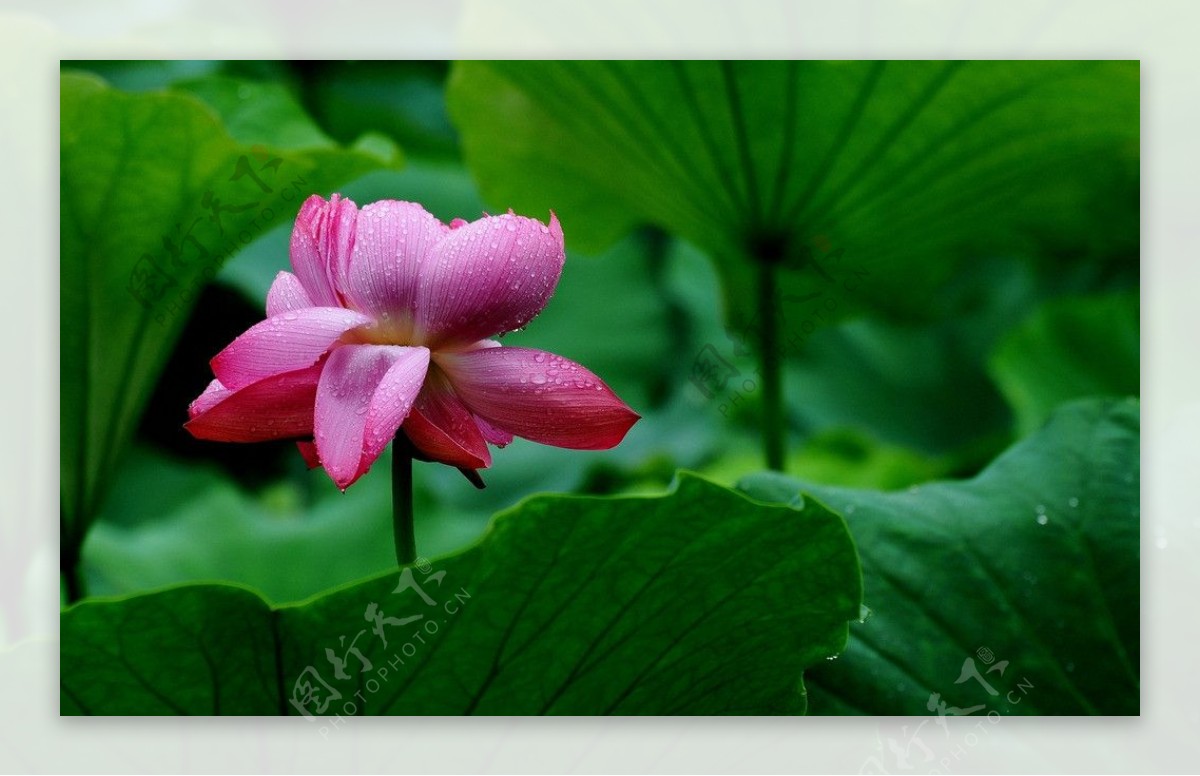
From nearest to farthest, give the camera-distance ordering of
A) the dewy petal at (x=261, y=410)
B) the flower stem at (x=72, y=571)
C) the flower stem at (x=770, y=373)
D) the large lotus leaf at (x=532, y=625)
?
1. the dewy petal at (x=261, y=410)
2. the large lotus leaf at (x=532, y=625)
3. the flower stem at (x=72, y=571)
4. the flower stem at (x=770, y=373)

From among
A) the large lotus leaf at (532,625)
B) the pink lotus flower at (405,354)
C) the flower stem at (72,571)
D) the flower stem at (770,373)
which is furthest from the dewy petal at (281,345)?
the flower stem at (770,373)

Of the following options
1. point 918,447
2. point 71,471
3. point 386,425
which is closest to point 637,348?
point 918,447

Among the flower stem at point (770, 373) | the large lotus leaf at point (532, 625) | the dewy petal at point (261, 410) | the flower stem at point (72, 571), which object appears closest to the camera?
the dewy petal at point (261, 410)

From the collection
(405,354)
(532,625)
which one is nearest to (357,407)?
(405,354)

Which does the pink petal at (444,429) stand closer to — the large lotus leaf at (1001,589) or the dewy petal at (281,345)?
the dewy petal at (281,345)

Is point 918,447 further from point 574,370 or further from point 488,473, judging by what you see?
point 574,370

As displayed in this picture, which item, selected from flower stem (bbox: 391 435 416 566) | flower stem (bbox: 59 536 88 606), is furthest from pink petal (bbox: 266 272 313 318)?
flower stem (bbox: 59 536 88 606)
